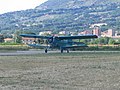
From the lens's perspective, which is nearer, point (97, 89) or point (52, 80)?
point (97, 89)

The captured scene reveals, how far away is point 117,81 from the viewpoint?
28719mm

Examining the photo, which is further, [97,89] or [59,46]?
[59,46]

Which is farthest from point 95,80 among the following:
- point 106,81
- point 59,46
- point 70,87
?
point 59,46

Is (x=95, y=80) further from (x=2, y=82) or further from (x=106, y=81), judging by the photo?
(x=2, y=82)

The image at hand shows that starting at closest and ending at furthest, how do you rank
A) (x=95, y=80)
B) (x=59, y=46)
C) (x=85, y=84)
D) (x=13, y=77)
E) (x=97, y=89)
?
(x=97, y=89) < (x=85, y=84) < (x=95, y=80) < (x=13, y=77) < (x=59, y=46)

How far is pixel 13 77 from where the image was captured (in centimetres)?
3164

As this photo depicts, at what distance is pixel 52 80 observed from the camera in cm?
2955

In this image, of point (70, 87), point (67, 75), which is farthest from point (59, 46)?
point (70, 87)

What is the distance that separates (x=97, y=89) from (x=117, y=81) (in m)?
3.78

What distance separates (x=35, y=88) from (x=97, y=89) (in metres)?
2.94

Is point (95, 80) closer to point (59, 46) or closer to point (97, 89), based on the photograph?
point (97, 89)

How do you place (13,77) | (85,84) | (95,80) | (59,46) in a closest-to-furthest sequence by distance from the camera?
(85,84) < (95,80) < (13,77) < (59,46)

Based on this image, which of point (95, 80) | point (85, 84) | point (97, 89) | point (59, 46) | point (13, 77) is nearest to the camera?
point (97, 89)

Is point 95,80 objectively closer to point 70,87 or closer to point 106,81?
point 106,81
